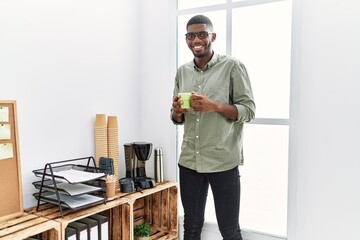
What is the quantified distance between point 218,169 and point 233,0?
3.90 feet

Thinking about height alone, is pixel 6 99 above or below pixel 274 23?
below

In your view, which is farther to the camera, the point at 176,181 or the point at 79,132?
the point at 176,181

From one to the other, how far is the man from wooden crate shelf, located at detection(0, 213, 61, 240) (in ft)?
2.52

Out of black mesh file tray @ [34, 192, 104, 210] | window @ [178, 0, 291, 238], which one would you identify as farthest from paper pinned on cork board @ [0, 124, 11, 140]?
window @ [178, 0, 291, 238]

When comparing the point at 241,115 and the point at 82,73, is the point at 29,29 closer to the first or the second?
the point at 82,73

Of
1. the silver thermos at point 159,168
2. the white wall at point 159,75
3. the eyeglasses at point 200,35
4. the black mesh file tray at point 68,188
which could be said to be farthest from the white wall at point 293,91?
the eyeglasses at point 200,35

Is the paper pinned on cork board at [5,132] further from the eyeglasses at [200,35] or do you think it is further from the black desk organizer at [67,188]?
the eyeglasses at [200,35]

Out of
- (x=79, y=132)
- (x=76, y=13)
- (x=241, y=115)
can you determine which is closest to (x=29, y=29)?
(x=76, y=13)

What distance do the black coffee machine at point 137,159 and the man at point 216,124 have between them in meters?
0.47

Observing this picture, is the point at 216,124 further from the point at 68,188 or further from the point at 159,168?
the point at 68,188

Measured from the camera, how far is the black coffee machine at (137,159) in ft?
7.42

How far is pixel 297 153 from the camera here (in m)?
1.98

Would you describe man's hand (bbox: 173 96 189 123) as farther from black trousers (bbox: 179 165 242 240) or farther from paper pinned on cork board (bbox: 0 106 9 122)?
paper pinned on cork board (bbox: 0 106 9 122)

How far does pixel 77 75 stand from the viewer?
2.04 m
